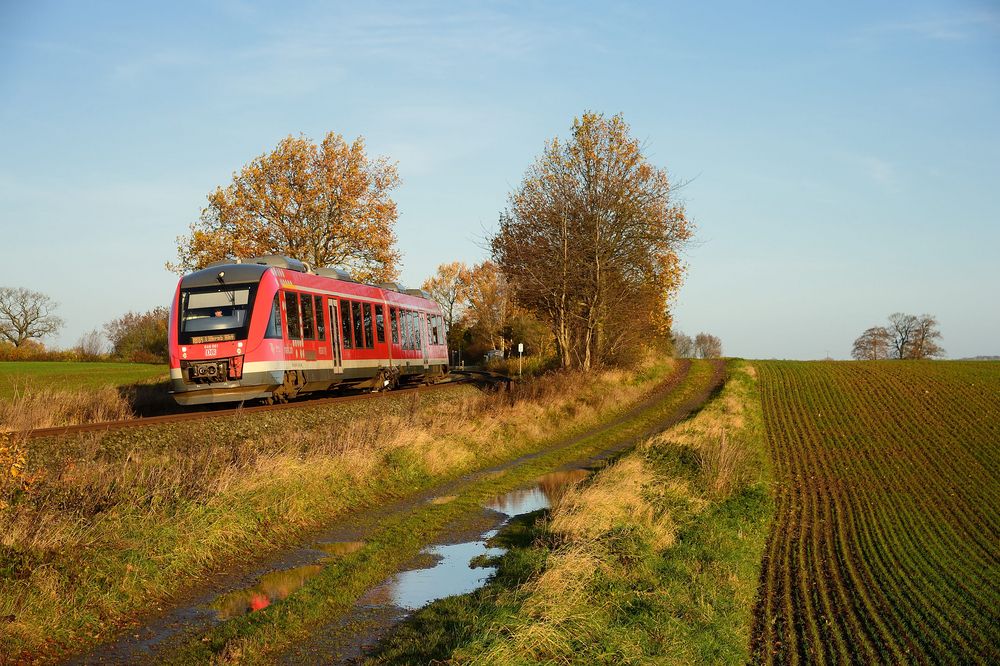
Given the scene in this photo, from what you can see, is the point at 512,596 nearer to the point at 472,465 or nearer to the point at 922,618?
the point at 922,618

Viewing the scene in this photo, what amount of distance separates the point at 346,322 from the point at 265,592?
48.8 feet

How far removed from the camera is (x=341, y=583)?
8.25 m

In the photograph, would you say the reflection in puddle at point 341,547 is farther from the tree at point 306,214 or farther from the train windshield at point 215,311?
the tree at point 306,214

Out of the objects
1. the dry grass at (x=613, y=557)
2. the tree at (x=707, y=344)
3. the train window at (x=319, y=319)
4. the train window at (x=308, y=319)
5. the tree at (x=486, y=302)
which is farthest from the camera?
the tree at (x=707, y=344)

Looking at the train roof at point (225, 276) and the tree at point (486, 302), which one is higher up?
the tree at point (486, 302)

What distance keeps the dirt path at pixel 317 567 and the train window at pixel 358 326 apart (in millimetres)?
7069

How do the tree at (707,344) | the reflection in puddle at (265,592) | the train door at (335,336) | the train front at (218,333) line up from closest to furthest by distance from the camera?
1. the reflection in puddle at (265,592)
2. the train front at (218,333)
3. the train door at (335,336)
4. the tree at (707,344)

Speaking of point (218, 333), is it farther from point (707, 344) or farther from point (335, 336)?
point (707, 344)

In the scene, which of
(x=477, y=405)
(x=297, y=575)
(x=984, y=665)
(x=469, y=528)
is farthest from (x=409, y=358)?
(x=984, y=665)

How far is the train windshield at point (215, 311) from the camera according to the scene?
57.4 feet

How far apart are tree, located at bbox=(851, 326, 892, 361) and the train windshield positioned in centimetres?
8616

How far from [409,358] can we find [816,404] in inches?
738

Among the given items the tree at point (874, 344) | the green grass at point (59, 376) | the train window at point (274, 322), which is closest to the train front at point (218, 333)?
the train window at point (274, 322)

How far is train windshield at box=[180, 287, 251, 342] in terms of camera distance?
17500mm
